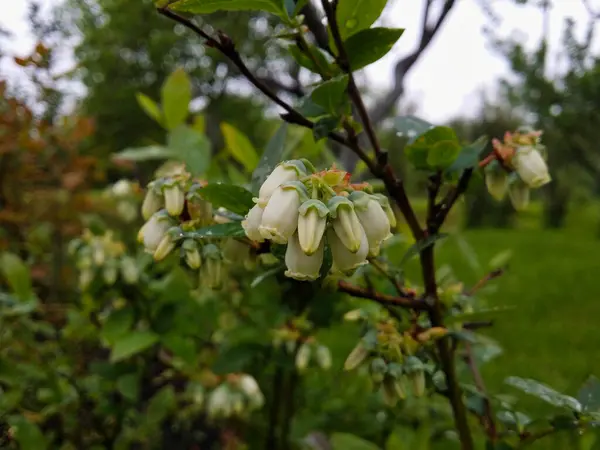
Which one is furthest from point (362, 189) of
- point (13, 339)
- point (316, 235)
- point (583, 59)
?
point (583, 59)

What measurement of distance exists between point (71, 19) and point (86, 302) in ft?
3.05

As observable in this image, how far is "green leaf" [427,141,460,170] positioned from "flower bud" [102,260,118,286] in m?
0.71

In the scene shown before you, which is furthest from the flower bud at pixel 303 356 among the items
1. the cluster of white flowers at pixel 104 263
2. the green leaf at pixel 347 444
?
the cluster of white flowers at pixel 104 263

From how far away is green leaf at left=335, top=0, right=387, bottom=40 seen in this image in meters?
0.62

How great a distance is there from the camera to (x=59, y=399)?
1.21 metres

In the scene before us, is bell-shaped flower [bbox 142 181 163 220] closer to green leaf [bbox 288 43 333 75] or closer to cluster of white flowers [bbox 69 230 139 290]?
green leaf [bbox 288 43 333 75]

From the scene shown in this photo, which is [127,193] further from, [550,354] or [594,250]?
[594,250]

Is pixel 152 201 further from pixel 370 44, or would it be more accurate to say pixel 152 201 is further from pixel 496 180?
pixel 496 180

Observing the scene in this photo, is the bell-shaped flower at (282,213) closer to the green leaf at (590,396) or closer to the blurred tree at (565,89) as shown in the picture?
the green leaf at (590,396)

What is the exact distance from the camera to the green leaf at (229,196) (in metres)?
0.60

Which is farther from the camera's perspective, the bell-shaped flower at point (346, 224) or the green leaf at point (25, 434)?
the green leaf at point (25, 434)

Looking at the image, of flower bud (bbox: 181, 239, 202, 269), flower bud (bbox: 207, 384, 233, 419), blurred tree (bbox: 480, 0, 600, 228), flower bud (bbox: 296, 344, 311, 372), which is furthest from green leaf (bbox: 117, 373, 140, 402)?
blurred tree (bbox: 480, 0, 600, 228)

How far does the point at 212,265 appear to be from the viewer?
0.72 m

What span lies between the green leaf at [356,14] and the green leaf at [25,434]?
819 millimetres
